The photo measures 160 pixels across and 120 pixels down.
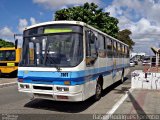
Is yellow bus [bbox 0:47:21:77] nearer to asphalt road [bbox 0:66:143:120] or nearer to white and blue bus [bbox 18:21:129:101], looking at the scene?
asphalt road [bbox 0:66:143:120]

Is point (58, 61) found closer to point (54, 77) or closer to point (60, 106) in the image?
point (54, 77)

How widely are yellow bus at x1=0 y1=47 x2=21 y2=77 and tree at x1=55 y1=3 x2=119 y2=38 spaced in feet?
50.6

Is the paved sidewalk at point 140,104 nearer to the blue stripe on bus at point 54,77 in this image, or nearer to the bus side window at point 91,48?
the blue stripe on bus at point 54,77

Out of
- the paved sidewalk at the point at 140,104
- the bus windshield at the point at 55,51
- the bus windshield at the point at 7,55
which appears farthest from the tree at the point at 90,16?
the bus windshield at the point at 55,51

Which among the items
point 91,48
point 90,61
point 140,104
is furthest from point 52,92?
point 140,104

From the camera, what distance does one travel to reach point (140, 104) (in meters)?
9.75

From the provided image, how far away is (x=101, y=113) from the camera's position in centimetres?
851

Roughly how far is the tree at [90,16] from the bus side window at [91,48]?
24.9 metres

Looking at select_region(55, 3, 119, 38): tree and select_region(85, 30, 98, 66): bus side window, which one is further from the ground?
select_region(55, 3, 119, 38): tree

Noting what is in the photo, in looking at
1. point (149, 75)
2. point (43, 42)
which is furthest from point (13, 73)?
point (43, 42)

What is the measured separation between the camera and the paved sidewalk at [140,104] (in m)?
8.69

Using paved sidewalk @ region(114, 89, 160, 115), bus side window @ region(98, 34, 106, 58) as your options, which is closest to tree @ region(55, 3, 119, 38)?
bus side window @ region(98, 34, 106, 58)

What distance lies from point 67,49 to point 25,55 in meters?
1.64

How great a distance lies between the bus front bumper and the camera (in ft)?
27.3
